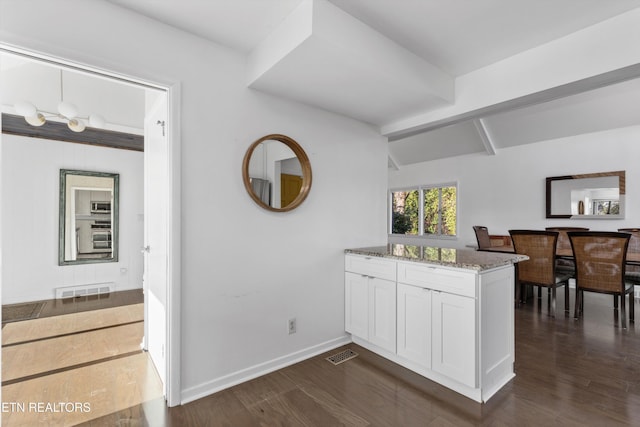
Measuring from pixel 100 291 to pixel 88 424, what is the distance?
3578 mm

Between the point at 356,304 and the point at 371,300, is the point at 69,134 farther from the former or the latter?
the point at 371,300

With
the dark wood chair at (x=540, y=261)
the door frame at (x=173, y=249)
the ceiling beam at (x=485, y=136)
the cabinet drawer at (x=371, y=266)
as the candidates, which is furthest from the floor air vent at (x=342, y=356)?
the ceiling beam at (x=485, y=136)

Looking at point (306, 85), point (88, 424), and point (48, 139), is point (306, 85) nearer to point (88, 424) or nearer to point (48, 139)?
point (88, 424)

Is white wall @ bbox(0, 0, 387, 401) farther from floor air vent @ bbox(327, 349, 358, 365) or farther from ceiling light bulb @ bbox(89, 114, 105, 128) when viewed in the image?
ceiling light bulb @ bbox(89, 114, 105, 128)

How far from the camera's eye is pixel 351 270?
2854 mm

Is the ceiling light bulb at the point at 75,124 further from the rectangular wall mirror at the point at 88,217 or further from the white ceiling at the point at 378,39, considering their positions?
the white ceiling at the point at 378,39

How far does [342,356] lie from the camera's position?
2.60 metres

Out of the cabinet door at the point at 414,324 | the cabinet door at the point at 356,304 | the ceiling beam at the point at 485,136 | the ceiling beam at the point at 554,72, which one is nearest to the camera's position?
the ceiling beam at the point at 554,72

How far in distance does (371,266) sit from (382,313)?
40 cm

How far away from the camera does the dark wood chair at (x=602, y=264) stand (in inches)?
124

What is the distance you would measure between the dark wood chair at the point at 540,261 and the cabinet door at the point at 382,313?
84.9 inches

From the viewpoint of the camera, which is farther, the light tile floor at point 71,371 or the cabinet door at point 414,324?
the cabinet door at point 414,324

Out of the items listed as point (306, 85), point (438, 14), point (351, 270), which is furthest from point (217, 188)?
point (438, 14)

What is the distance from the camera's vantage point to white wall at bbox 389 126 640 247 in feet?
14.6
